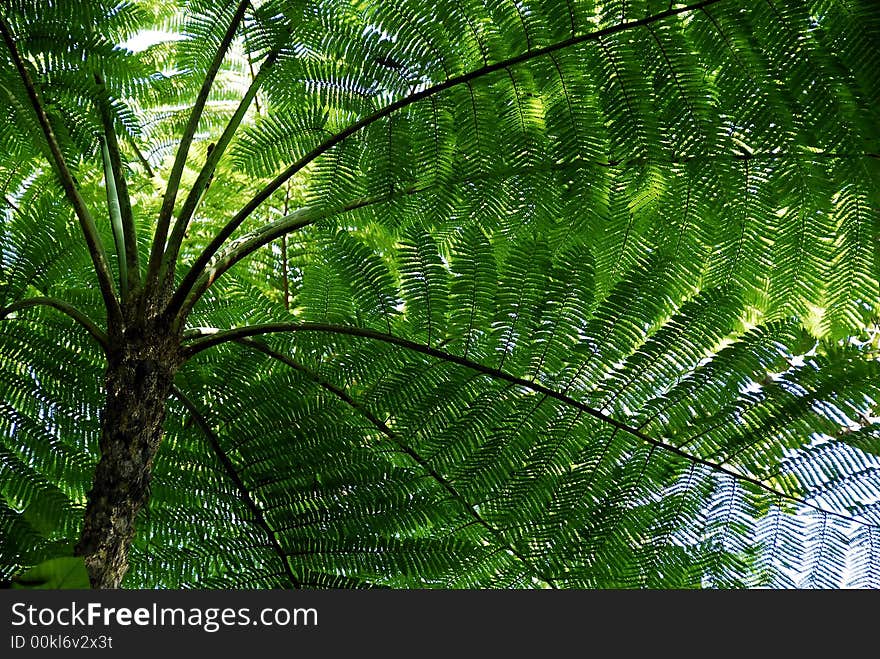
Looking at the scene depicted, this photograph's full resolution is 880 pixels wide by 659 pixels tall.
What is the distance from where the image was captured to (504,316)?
216 centimetres

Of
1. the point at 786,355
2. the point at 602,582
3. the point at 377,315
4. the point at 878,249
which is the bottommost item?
the point at 602,582

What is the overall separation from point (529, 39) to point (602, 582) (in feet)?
4.89

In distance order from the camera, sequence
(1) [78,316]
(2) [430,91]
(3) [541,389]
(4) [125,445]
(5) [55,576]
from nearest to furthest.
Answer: (5) [55,576], (4) [125,445], (1) [78,316], (2) [430,91], (3) [541,389]

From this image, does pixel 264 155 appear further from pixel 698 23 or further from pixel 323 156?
pixel 698 23

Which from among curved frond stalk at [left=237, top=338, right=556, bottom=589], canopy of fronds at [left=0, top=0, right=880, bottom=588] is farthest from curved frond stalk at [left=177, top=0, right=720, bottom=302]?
curved frond stalk at [left=237, top=338, right=556, bottom=589]

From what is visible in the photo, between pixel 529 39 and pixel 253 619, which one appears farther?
pixel 529 39

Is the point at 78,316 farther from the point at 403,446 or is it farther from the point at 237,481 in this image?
the point at 403,446

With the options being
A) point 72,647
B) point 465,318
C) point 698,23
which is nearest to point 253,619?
point 72,647

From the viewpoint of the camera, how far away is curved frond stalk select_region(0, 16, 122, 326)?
1.78 meters

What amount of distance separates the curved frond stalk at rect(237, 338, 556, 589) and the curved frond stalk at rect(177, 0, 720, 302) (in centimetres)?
37

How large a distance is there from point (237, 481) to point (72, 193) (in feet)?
2.98

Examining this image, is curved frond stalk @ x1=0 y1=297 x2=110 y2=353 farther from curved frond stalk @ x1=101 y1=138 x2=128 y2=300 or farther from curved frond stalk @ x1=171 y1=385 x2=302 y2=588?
curved frond stalk @ x1=171 y1=385 x2=302 y2=588

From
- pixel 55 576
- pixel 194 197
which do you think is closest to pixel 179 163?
pixel 194 197

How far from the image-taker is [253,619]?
1252 mm
